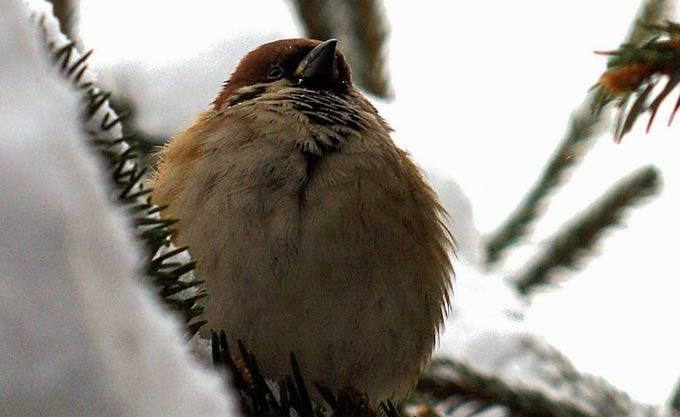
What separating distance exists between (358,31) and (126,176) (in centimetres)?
174

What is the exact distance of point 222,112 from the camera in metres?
2.45

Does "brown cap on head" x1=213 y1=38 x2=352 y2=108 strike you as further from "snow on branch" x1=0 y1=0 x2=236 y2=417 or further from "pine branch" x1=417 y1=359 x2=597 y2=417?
"snow on branch" x1=0 y1=0 x2=236 y2=417

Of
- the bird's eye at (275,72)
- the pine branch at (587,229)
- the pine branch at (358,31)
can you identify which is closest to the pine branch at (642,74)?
the pine branch at (587,229)

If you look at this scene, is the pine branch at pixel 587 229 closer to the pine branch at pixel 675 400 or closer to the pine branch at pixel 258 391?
the pine branch at pixel 675 400

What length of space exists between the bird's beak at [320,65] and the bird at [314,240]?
1.02 feet

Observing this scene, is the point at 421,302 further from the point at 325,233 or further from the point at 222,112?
the point at 222,112

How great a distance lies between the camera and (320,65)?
2.69 metres

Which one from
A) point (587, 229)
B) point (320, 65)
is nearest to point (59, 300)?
point (587, 229)

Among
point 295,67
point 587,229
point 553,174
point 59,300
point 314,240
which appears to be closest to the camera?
point 59,300

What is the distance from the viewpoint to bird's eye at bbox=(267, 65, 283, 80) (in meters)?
2.79

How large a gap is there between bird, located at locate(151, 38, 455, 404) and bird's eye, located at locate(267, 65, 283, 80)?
400 millimetres

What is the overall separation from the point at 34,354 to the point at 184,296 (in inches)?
24.5

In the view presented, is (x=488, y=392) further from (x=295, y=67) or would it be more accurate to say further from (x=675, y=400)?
(x=295, y=67)

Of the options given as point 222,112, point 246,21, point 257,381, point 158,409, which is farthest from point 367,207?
point 158,409
